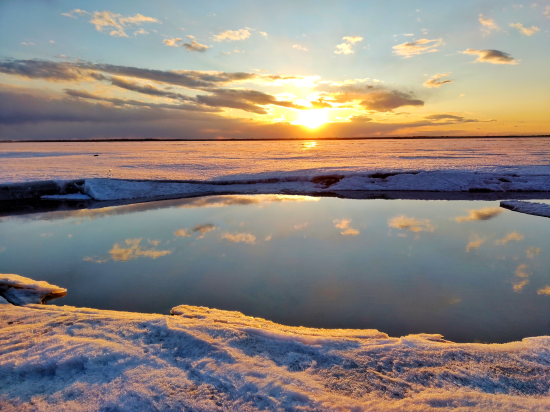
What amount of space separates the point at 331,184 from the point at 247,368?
1505 centimetres

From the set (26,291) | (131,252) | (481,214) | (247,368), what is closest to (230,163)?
(481,214)

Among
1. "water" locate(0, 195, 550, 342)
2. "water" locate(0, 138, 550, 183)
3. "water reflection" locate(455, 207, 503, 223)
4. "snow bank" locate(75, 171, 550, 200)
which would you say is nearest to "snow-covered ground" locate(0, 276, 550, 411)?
"water" locate(0, 195, 550, 342)

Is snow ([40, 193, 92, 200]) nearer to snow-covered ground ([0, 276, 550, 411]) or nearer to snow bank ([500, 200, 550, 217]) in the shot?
snow-covered ground ([0, 276, 550, 411])

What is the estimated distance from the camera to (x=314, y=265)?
6.18 meters

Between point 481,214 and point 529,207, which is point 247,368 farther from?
point 529,207

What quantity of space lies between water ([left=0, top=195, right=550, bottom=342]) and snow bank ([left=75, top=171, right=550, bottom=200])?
13.6 feet

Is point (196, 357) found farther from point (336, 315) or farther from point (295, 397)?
point (336, 315)

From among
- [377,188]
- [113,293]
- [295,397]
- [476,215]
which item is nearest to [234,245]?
[113,293]

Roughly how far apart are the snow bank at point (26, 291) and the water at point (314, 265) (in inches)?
9.8

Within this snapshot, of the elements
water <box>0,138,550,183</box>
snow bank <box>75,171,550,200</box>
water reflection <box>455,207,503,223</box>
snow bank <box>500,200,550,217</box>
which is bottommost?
water reflection <box>455,207,503,223</box>

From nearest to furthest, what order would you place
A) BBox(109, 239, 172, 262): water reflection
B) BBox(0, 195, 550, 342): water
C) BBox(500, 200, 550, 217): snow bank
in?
1. BBox(0, 195, 550, 342): water
2. BBox(109, 239, 172, 262): water reflection
3. BBox(500, 200, 550, 217): snow bank

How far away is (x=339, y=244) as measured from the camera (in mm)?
7535

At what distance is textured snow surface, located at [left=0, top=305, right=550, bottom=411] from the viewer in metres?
2.52

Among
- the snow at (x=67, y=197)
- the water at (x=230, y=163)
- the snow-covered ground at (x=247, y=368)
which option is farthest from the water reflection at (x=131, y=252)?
the water at (x=230, y=163)
